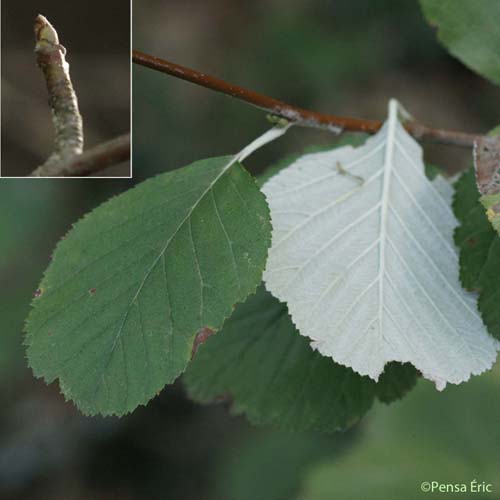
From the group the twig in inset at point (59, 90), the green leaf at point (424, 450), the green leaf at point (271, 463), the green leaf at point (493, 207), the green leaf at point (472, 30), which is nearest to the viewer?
the green leaf at point (493, 207)

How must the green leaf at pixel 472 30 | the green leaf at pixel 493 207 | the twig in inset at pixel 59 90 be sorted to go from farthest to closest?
the green leaf at pixel 472 30
the twig in inset at pixel 59 90
the green leaf at pixel 493 207

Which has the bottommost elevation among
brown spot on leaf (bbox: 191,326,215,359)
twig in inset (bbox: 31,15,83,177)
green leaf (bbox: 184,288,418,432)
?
green leaf (bbox: 184,288,418,432)

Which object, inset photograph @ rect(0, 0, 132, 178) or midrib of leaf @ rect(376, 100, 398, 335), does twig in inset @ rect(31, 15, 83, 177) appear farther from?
midrib of leaf @ rect(376, 100, 398, 335)

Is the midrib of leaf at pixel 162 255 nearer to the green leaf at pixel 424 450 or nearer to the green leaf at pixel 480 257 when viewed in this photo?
the green leaf at pixel 480 257

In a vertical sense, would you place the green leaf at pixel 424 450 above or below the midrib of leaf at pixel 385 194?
below

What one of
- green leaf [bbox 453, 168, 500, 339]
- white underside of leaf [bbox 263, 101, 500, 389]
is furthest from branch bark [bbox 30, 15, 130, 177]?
green leaf [bbox 453, 168, 500, 339]

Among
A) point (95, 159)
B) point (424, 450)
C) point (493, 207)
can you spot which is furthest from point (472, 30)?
point (424, 450)

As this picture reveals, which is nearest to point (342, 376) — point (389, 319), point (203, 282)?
point (389, 319)

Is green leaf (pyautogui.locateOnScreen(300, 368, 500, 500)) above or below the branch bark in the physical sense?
below

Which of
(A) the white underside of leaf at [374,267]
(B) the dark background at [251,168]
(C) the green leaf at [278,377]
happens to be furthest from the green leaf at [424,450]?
(A) the white underside of leaf at [374,267]
